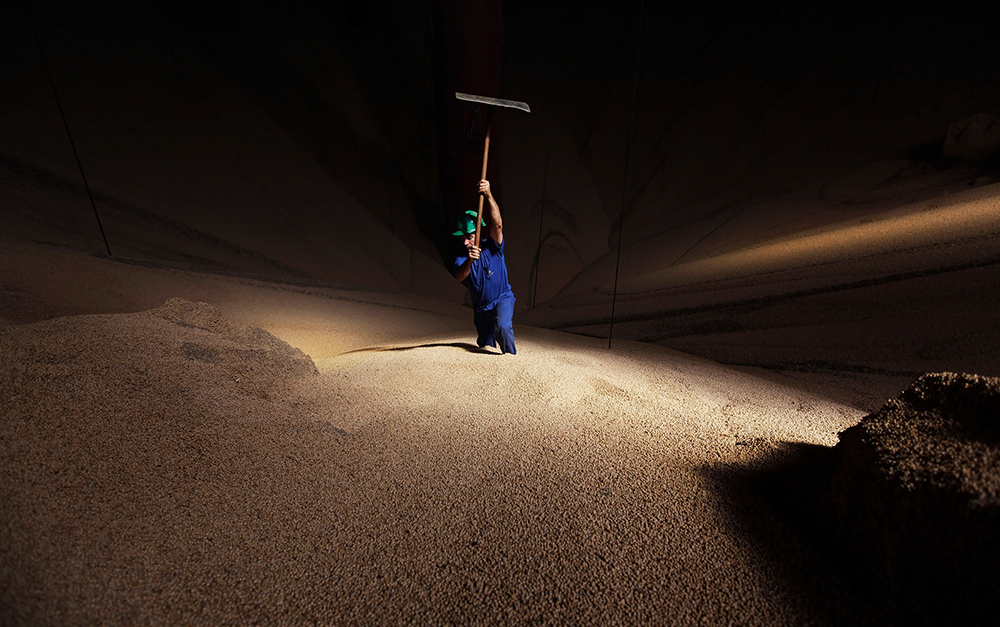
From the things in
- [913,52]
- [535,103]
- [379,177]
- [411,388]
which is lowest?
[411,388]

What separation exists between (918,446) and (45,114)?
18.8 feet

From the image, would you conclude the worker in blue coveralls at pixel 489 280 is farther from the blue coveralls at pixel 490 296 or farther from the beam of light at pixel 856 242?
the beam of light at pixel 856 242

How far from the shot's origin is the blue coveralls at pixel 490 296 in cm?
249

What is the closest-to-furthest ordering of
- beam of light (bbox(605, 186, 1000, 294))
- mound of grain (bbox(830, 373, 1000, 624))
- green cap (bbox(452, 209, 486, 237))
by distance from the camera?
mound of grain (bbox(830, 373, 1000, 624)) < green cap (bbox(452, 209, 486, 237)) < beam of light (bbox(605, 186, 1000, 294))

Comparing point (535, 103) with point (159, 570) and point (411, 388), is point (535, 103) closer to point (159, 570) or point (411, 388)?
point (411, 388)

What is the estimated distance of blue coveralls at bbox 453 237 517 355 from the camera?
249cm

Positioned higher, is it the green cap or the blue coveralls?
the green cap

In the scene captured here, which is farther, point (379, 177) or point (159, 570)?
point (379, 177)

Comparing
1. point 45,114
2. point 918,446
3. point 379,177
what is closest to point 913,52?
point 379,177

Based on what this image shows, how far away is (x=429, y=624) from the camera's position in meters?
0.68

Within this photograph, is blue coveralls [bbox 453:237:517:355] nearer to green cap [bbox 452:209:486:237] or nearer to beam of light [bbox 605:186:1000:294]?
green cap [bbox 452:209:486:237]

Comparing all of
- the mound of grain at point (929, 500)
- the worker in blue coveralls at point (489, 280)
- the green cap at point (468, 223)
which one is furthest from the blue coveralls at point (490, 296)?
the mound of grain at point (929, 500)

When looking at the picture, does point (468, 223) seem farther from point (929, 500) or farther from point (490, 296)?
point (929, 500)

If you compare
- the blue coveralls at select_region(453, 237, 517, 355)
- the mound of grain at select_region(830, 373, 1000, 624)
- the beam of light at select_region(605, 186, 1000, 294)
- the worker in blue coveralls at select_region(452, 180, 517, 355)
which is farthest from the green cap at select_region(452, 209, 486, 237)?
Answer: the beam of light at select_region(605, 186, 1000, 294)
